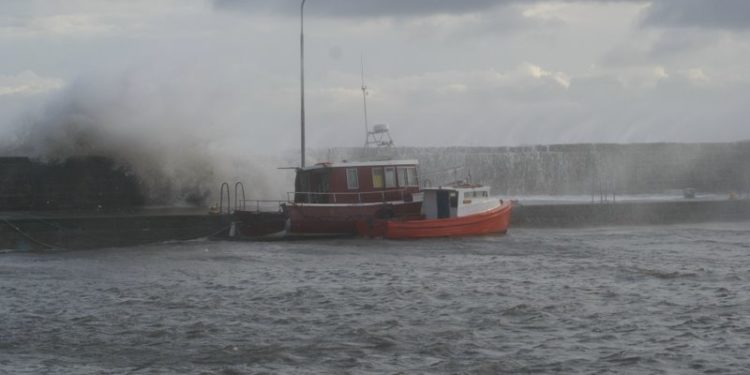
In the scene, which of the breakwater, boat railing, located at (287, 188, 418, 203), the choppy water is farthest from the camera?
boat railing, located at (287, 188, 418, 203)

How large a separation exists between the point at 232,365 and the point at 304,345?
1.28m

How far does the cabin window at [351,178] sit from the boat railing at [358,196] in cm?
23

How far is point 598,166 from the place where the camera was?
201 ft

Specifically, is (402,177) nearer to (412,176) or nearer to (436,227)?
(412,176)

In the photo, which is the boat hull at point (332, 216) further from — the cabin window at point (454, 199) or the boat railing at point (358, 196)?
the cabin window at point (454, 199)

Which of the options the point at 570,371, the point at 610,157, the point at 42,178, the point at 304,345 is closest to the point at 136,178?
the point at 42,178

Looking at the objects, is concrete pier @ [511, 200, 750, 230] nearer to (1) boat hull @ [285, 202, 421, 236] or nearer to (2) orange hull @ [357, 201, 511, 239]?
(2) orange hull @ [357, 201, 511, 239]

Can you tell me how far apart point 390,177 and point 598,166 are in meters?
33.7

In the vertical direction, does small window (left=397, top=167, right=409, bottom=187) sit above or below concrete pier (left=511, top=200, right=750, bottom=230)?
above

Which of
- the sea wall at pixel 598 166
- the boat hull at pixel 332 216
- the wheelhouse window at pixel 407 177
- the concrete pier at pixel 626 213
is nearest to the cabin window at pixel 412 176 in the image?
the wheelhouse window at pixel 407 177

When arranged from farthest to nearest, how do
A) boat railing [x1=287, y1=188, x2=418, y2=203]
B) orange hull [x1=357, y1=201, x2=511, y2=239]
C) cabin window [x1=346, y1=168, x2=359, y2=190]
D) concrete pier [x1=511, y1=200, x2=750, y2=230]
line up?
concrete pier [x1=511, y1=200, x2=750, y2=230] < cabin window [x1=346, y1=168, x2=359, y2=190] < boat railing [x1=287, y1=188, x2=418, y2=203] < orange hull [x1=357, y1=201, x2=511, y2=239]

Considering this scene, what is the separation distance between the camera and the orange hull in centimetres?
2814

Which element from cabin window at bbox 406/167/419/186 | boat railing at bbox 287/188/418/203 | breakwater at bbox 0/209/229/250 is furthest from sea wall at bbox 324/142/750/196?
breakwater at bbox 0/209/229/250

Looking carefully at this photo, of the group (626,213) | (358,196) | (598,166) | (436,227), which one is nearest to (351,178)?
(358,196)
